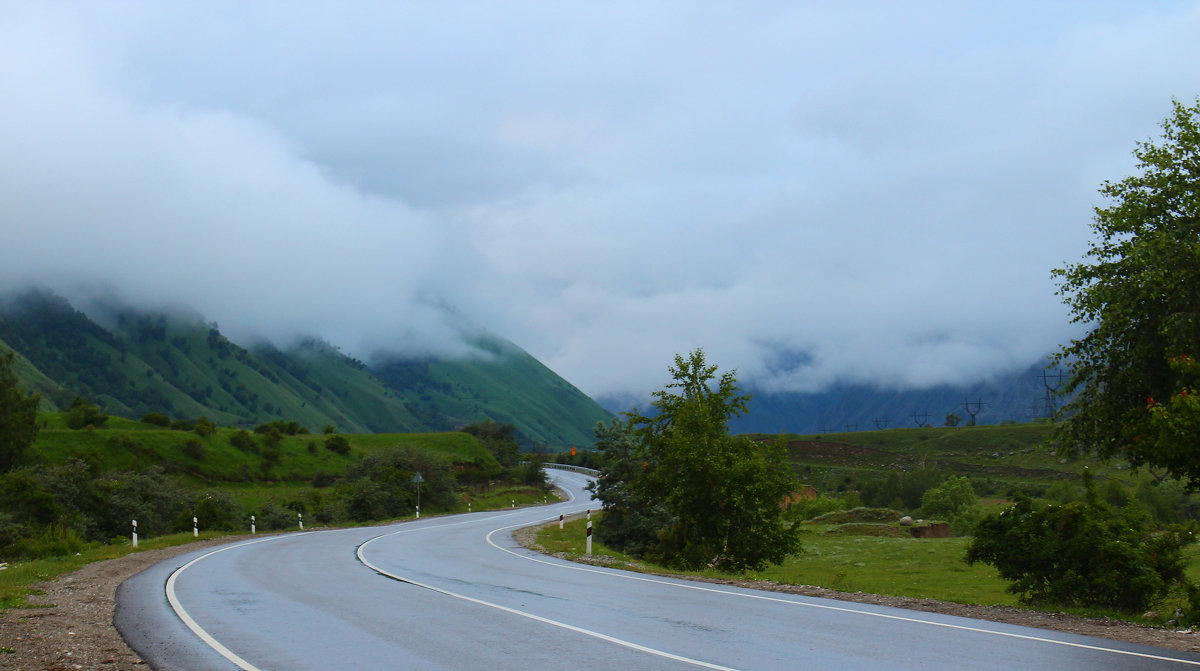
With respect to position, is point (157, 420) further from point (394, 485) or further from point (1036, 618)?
point (1036, 618)

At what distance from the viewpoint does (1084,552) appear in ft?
49.1

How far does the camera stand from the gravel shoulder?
988 centimetres

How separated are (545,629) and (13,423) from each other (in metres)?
71.1

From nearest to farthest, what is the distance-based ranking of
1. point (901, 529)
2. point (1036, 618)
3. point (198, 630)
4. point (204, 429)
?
point (198, 630), point (1036, 618), point (901, 529), point (204, 429)

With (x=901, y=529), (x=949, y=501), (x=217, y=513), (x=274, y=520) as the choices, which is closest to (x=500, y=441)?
(x=949, y=501)

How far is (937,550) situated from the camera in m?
49.3

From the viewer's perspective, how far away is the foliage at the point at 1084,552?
1430 centimetres

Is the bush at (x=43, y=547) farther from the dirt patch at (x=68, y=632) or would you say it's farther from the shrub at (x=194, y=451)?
the shrub at (x=194, y=451)

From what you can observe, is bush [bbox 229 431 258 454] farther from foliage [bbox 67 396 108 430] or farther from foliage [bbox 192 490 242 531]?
foliage [bbox 192 490 242 531]

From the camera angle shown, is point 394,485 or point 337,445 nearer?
point 394,485


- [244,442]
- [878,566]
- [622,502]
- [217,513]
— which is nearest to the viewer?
[622,502]

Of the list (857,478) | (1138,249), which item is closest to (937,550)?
(1138,249)

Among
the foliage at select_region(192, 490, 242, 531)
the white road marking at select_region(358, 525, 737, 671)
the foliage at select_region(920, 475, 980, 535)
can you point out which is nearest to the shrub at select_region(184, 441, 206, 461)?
the foliage at select_region(192, 490, 242, 531)

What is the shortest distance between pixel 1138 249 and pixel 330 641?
592 inches
